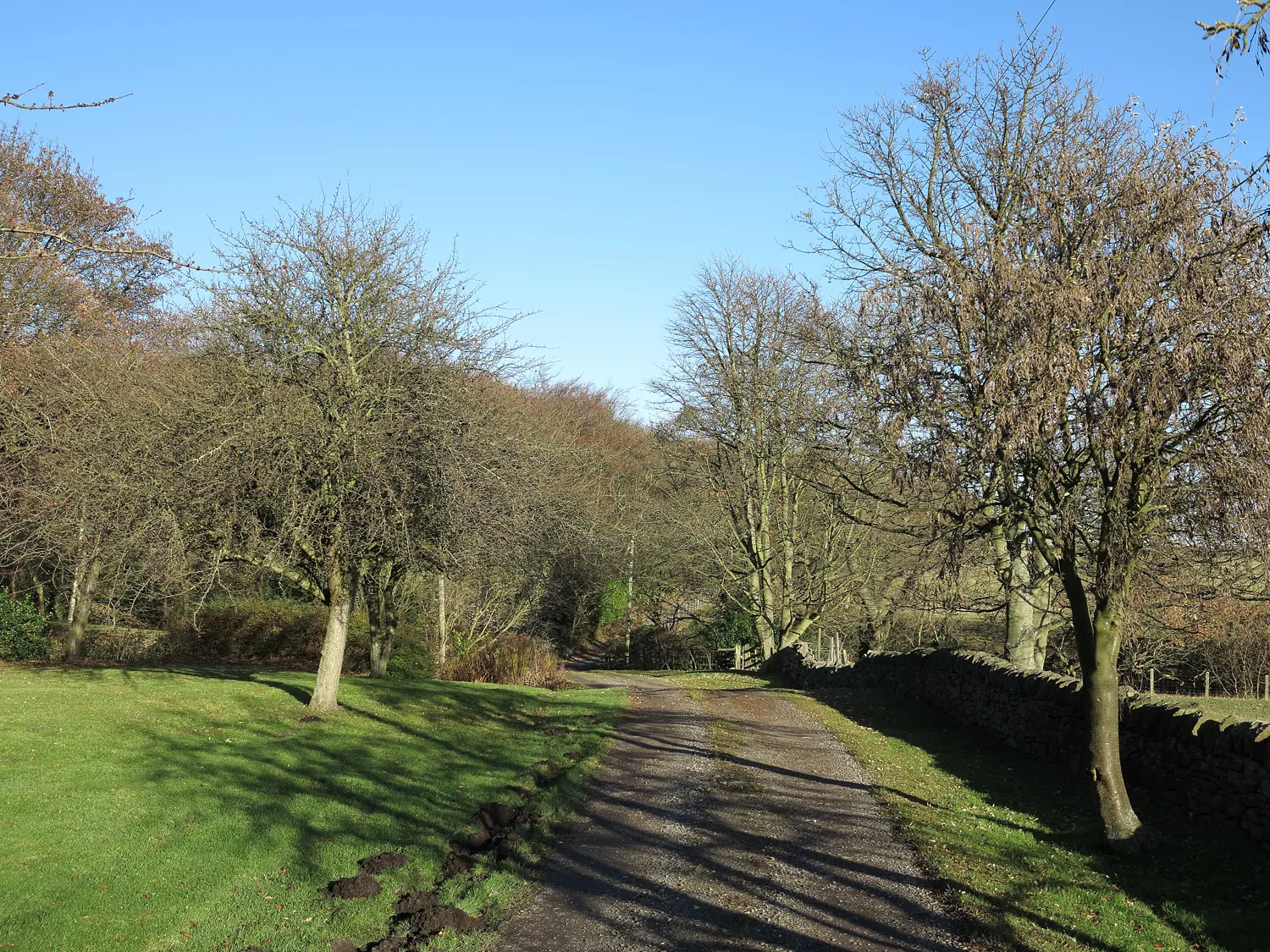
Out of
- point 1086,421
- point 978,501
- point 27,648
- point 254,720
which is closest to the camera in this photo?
point 1086,421

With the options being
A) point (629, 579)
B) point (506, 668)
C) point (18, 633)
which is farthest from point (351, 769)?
point (629, 579)

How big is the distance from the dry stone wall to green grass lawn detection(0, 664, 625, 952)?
6.23 m

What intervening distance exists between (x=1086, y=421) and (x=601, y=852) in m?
5.98

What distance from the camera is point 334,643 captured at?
1563 cm

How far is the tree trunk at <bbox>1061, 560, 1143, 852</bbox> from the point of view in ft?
29.4

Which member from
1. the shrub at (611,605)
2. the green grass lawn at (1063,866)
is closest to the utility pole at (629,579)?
the shrub at (611,605)

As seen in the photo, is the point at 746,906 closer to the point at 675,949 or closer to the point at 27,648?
the point at 675,949

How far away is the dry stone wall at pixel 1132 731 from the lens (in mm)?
8562

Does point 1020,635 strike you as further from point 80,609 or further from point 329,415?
point 80,609

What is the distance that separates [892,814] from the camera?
34.1ft

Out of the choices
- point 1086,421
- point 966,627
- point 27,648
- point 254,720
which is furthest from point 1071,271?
point 966,627

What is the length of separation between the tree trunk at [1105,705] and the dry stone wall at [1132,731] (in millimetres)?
799

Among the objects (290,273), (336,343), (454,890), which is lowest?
(454,890)

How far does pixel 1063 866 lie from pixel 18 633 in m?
22.3
